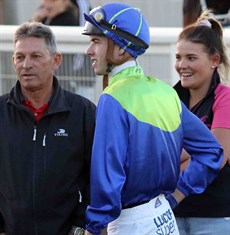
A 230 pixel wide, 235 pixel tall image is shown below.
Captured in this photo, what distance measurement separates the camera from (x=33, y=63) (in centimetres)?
511

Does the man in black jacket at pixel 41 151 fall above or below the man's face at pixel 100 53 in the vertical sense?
below

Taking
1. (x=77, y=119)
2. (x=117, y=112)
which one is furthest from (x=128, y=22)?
(x=77, y=119)

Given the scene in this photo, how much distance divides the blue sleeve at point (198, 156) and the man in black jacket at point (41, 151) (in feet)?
2.10

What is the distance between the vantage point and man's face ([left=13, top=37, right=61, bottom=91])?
200 inches

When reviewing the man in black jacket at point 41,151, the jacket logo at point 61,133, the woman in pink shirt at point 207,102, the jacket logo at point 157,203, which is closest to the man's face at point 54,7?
the woman in pink shirt at point 207,102

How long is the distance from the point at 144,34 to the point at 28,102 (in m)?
0.92

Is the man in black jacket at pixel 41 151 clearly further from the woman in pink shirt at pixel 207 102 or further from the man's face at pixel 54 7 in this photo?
the man's face at pixel 54 7

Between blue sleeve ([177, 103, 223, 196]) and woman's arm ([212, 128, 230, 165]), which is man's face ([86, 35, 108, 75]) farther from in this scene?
woman's arm ([212, 128, 230, 165])

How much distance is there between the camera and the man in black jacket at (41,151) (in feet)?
16.1

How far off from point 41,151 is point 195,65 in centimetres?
103

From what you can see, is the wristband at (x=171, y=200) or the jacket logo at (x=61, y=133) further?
the jacket logo at (x=61, y=133)

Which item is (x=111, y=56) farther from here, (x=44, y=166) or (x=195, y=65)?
(x=195, y=65)

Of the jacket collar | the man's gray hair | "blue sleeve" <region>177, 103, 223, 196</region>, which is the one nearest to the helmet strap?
"blue sleeve" <region>177, 103, 223, 196</region>

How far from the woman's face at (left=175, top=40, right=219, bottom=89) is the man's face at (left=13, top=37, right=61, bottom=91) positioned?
76 cm
